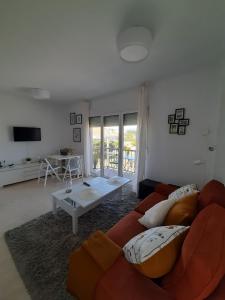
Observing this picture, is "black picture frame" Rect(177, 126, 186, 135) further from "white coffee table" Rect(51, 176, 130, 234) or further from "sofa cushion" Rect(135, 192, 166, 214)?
"white coffee table" Rect(51, 176, 130, 234)

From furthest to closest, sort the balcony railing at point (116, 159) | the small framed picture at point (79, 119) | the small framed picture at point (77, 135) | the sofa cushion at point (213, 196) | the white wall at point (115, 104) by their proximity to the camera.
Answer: the small framed picture at point (77, 135) → the small framed picture at point (79, 119) → the balcony railing at point (116, 159) → the white wall at point (115, 104) → the sofa cushion at point (213, 196)

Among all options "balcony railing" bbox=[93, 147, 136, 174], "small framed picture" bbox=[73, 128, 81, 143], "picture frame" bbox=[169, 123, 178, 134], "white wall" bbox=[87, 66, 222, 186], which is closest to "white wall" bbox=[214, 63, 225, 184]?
"white wall" bbox=[87, 66, 222, 186]

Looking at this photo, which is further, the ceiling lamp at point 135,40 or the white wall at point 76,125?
the white wall at point 76,125

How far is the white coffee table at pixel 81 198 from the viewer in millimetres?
1995

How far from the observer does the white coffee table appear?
1.99 meters

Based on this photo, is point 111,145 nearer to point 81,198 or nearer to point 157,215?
point 81,198

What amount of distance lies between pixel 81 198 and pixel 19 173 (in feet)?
8.86

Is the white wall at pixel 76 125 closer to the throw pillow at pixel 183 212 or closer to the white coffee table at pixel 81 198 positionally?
the white coffee table at pixel 81 198

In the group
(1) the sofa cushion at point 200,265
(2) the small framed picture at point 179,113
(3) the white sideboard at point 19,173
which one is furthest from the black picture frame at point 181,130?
(3) the white sideboard at point 19,173

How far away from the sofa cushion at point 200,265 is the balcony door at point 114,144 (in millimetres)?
2823

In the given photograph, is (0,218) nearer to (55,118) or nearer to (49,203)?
(49,203)

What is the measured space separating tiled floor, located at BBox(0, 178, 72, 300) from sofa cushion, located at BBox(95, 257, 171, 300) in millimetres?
899

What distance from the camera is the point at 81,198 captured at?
2143 mm

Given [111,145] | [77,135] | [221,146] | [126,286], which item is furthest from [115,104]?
[126,286]
